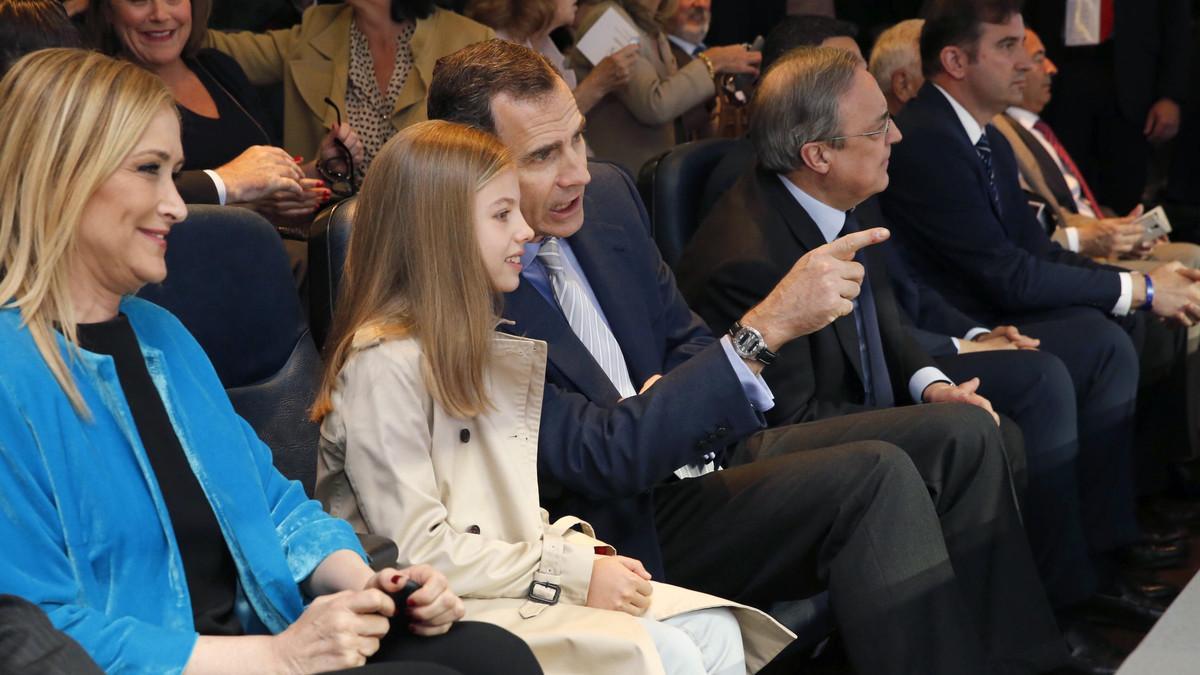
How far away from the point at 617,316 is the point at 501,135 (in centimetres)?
38

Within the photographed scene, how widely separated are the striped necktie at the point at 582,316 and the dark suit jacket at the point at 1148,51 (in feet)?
14.3

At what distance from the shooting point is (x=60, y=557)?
67.4 inches

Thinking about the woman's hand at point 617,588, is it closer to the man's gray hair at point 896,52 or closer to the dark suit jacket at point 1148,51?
the man's gray hair at point 896,52

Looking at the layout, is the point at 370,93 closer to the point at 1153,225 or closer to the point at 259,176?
the point at 259,176

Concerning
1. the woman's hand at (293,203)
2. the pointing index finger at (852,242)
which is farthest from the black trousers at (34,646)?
the woman's hand at (293,203)

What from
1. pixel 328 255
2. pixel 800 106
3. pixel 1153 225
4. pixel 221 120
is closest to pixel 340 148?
pixel 221 120

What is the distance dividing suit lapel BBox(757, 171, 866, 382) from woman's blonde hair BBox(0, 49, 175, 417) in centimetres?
157

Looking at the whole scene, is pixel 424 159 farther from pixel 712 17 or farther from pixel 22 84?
pixel 712 17

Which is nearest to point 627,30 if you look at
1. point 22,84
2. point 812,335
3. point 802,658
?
point 812,335

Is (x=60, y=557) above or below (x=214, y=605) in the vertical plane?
above

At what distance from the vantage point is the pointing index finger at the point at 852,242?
2.46 metres

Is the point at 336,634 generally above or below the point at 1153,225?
above

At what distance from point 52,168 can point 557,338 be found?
934 millimetres

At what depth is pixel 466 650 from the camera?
182 cm
